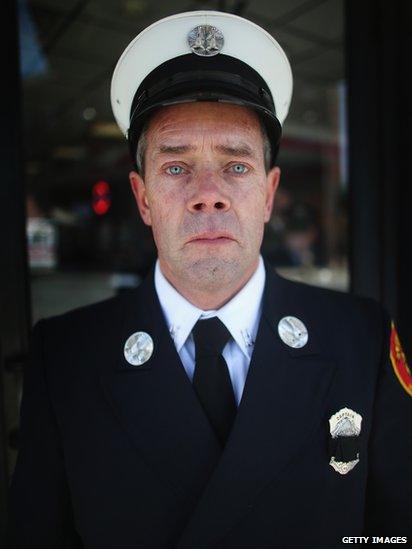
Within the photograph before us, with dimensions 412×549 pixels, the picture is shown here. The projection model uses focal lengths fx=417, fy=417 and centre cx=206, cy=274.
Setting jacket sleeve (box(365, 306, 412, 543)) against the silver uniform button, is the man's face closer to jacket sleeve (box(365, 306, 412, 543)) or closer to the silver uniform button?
the silver uniform button

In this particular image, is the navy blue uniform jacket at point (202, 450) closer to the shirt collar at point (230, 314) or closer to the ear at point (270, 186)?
the shirt collar at point (230, 314)

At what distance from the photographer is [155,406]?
969 mm

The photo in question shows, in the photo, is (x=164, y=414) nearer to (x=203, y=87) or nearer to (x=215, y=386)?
(x=215, y=386)

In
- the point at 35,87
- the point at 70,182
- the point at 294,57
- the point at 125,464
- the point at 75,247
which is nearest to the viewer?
the point at 125,464

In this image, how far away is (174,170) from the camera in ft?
3.28

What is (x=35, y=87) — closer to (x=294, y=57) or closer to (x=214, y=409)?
(x=294, y=57)

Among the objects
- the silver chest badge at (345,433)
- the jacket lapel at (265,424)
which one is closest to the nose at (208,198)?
the jacket lapel at (265,424)

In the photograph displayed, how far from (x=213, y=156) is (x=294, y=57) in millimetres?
2044

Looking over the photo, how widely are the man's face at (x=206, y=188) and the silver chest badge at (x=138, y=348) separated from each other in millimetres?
188

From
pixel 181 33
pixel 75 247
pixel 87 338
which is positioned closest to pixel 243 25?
pixel 181 33

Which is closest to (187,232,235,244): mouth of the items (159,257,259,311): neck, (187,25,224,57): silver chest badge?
(159,257,259,311): neck

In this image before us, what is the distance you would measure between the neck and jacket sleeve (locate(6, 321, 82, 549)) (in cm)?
44

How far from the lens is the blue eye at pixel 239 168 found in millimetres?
993

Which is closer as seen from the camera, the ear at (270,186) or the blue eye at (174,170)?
the blue eye at (174,170)
